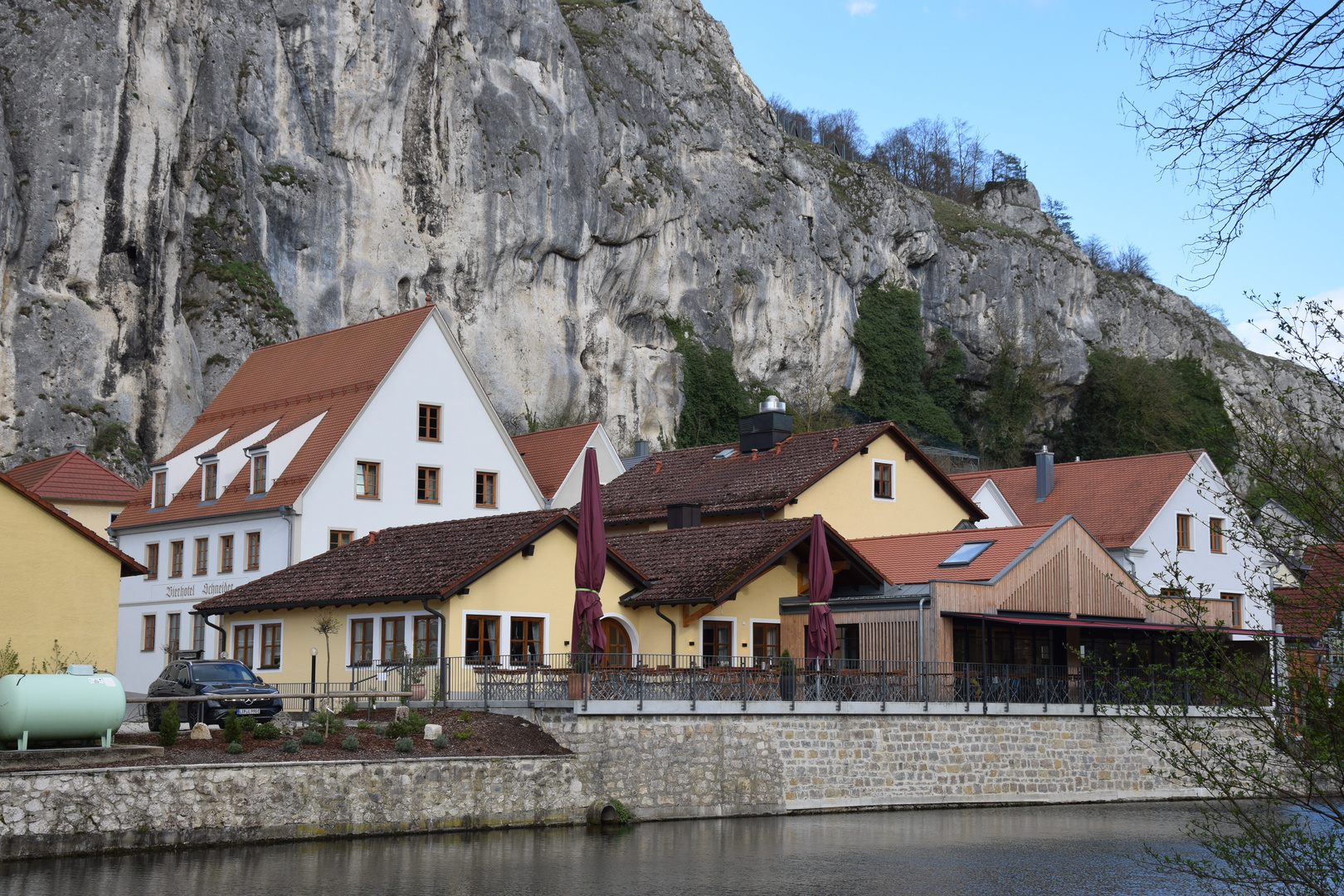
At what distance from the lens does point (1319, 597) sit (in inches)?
350

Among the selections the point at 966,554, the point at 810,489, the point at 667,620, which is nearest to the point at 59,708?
the point at 667,620

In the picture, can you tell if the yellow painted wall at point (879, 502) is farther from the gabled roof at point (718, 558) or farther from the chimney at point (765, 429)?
the gabled roof at point (718, 558)

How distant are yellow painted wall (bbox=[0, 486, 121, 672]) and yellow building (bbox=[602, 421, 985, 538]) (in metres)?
14.7

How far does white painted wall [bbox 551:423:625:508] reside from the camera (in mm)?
47125

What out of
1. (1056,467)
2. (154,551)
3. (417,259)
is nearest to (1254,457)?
(154,551)

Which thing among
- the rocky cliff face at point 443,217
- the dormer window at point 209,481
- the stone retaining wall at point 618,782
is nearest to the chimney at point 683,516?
the stone retaining wall at point 618,782

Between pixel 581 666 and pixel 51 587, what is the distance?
36.8ft

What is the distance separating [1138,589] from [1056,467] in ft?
136

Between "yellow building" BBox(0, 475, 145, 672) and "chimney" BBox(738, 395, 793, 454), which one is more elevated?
"chimney" BBox(738, 395, 793, 454)

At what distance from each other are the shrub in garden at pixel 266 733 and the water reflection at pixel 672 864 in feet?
9.41

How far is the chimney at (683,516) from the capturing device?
122ft

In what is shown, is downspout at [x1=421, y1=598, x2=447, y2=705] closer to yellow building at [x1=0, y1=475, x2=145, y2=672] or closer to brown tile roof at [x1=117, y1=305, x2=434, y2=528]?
yellow building at [x1=0, y1=475, x2=145, y2=672]

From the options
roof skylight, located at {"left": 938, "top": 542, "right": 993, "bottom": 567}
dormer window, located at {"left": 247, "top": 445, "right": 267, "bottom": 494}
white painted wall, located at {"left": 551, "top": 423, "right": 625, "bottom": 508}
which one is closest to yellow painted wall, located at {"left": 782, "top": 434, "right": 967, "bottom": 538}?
roof skylight, located at {"left": 938, "top": 542, "right": 993, "bottom": 567}

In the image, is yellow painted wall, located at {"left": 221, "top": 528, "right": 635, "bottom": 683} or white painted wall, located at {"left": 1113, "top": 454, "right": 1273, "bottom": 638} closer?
yellow painted wall, located at {"left": 221, "top": 528, "right": 635, "bottom": 683}
